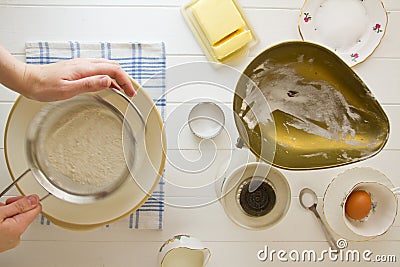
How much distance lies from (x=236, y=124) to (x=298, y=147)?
0.14m

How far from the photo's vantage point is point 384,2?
3.61 ft

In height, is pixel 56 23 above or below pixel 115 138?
above

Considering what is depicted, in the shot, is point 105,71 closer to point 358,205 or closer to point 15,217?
point 15,217

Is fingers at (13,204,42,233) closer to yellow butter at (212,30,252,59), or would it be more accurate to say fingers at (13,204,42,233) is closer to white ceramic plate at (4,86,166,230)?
white ceramic plate at (4,86,166,230)

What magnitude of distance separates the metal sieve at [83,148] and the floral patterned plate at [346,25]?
1.46 ft

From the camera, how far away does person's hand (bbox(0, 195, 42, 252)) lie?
854mm

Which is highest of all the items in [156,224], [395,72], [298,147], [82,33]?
[82,33]

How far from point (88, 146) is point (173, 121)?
0.61 ft

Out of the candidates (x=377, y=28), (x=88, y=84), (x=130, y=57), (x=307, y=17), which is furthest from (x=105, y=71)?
(x=377, y=28)

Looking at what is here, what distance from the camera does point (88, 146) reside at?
3.09ft

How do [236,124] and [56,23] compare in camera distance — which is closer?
[236,124]

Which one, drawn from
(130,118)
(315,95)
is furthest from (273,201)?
(130,118)

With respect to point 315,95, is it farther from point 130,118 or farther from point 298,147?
point 130,118

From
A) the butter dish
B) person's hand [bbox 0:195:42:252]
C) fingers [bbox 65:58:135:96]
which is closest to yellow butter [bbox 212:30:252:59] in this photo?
the butter dish
